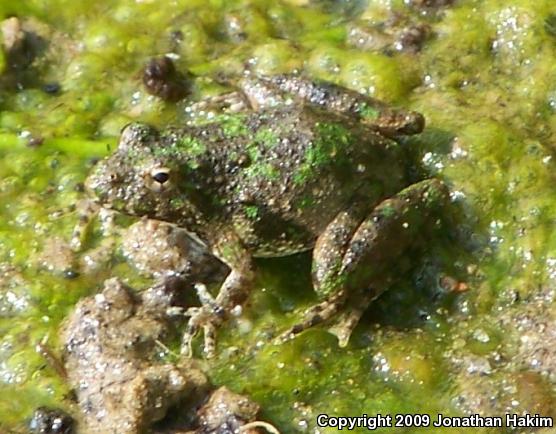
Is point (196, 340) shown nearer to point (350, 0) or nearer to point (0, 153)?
point (0, 153)

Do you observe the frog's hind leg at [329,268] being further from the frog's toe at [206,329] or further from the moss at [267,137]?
the moss at [267,137]

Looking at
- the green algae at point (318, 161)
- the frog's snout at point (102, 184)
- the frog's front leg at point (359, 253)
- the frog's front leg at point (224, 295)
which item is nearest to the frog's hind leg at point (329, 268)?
the frog's front leg at point (359, 253)

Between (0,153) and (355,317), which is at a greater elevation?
(0,153)

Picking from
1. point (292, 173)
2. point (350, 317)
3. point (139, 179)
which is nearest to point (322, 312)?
point (350, 317)

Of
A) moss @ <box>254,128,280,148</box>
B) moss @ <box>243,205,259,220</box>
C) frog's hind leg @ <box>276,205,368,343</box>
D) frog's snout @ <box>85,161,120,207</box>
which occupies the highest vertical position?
moss @ <box>254,128,280,148</box>

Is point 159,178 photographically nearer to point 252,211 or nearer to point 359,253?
point 252,211

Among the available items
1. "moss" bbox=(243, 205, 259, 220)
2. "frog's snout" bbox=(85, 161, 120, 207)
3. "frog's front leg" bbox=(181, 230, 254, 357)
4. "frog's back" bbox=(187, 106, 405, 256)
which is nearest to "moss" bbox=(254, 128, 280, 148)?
"frog's back" bbox=(187, 106, 405, 256)

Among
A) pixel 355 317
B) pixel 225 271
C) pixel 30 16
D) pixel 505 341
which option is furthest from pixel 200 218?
pixel 30 16

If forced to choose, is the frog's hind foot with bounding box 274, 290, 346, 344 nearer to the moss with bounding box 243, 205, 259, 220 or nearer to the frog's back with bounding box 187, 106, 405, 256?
the frog's back with bounding box 187, 106, 405, 256
